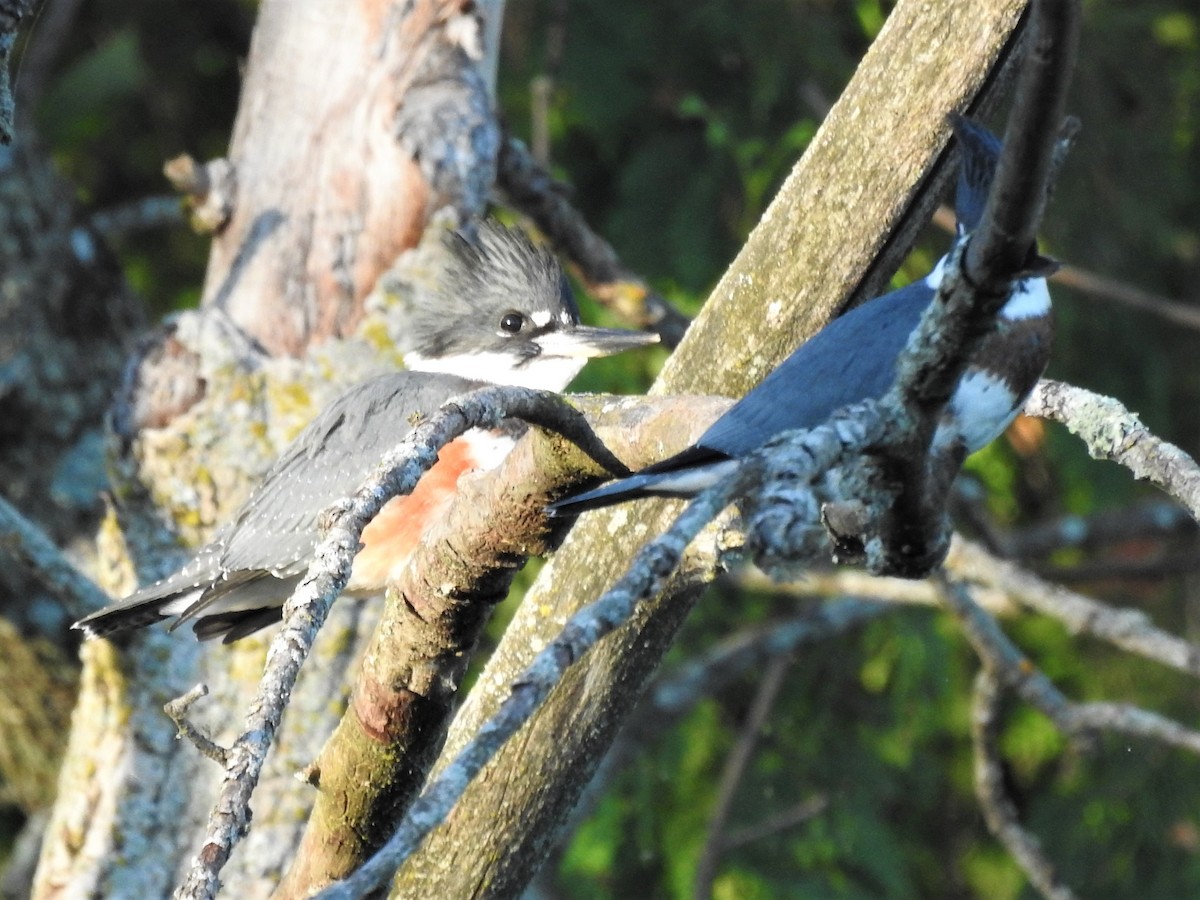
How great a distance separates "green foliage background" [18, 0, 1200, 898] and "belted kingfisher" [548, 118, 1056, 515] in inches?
89.5

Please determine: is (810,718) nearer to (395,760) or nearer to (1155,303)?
(1155,303)

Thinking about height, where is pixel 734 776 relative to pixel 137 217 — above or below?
below

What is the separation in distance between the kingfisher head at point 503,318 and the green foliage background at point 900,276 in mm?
1019

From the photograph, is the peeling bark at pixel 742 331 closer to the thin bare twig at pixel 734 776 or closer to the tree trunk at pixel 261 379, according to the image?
the tree trunk at pixel 261 379

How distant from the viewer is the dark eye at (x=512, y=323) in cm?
323

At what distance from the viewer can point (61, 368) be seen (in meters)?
3.90

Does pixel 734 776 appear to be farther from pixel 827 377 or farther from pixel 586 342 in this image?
pixel 827 377

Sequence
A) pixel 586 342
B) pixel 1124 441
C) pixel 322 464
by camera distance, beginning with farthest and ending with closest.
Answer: pixel 586 342 → pixel 322 464 → pixel 1124 441

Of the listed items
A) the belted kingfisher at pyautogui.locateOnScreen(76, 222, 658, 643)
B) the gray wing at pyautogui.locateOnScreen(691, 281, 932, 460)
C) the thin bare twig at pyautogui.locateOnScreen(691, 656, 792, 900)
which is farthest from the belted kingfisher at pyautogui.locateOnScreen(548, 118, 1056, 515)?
the thin bare twig at pyautogui.locateOnScreen(691, 656, 792, 900)

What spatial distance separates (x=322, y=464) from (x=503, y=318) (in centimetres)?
54

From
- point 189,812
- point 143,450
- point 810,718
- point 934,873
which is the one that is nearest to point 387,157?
point 143,450

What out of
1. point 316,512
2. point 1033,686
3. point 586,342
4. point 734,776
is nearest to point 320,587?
point 316,512

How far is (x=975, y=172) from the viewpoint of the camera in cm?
204

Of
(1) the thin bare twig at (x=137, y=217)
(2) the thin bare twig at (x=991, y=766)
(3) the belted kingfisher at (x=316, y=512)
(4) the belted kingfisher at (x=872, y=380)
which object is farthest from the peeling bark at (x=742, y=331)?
(1) the thin bare twig at (x=137, y=217)
